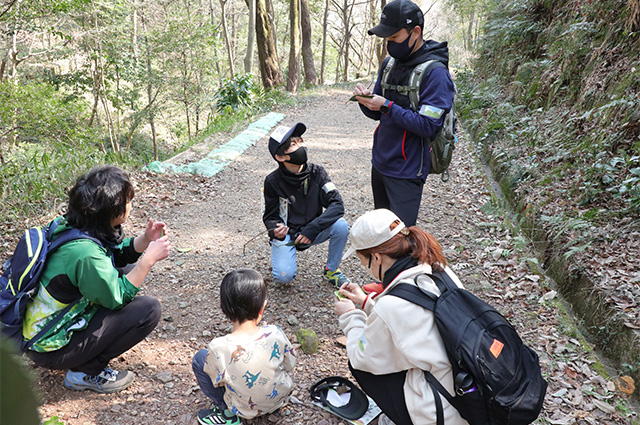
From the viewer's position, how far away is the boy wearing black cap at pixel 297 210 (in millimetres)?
3818

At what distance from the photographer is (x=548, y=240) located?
4336 millimetres

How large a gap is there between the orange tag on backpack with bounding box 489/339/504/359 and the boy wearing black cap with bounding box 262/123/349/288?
209cm

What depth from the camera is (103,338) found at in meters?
2.71

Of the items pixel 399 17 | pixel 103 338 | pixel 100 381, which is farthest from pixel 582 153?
pixel 100 381

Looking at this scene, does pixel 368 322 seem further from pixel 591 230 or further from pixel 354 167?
pixel 354 167

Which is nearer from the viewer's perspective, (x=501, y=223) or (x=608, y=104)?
(x=608, y=104)

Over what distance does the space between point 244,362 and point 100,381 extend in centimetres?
120

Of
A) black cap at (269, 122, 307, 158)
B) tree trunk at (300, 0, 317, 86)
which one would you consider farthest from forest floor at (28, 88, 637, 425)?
tree trunk at (300, 0, 317, 86)

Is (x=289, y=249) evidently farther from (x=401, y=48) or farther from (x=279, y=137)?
(x=401, y=48)

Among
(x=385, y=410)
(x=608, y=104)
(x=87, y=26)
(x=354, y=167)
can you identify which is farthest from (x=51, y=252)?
(x=87, y=26)

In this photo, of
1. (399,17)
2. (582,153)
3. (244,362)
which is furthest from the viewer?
(582,153)

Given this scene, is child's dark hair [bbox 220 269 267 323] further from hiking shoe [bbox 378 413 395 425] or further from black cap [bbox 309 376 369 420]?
hiking shoe [bbox 378 413 395 425]

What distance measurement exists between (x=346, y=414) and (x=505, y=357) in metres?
1.17

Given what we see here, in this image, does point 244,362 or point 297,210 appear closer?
point 244,362
